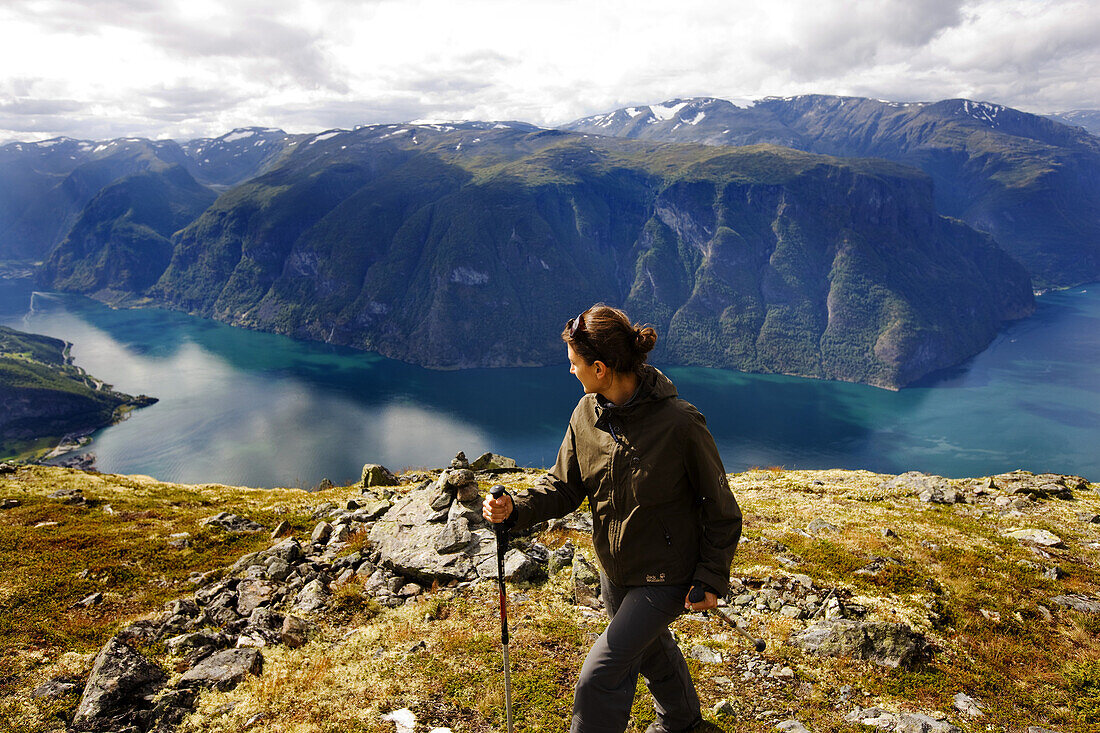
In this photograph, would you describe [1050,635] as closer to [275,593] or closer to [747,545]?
[747,545]

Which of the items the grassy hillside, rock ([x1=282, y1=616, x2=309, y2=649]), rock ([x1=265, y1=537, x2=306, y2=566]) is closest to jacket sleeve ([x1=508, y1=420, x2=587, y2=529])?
the grassy hillside

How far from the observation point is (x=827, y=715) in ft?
20.9

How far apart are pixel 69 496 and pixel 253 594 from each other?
1371cm

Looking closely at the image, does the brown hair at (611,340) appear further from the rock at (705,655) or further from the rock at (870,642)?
the rock at (870,642)

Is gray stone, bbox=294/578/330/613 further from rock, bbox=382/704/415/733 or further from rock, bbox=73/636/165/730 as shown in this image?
rock, bbox=382/704/415/733

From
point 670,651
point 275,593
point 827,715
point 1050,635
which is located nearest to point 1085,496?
point 1050,635

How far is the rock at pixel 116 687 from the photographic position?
636 centimetres

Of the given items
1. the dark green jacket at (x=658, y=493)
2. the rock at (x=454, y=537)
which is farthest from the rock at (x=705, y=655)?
the rock at (x=454, y=537)

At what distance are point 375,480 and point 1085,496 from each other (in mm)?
24339

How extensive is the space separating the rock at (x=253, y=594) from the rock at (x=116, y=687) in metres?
2.35

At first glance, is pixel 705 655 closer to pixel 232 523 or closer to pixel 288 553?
pixel 288 553

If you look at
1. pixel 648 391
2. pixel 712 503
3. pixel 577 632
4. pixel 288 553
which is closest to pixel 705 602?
pixel 712 503

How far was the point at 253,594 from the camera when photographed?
10094mm

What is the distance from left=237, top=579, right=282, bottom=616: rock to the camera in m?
9.68
